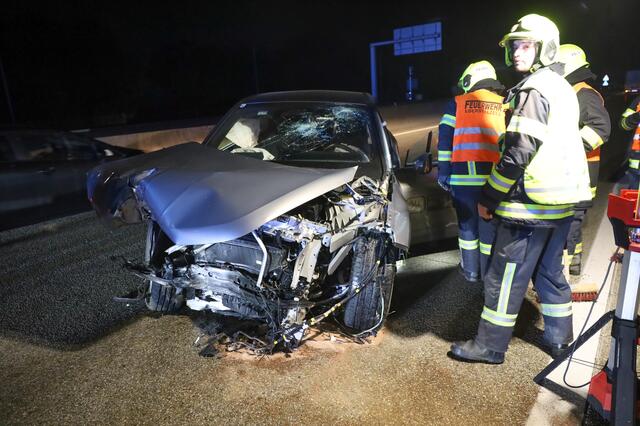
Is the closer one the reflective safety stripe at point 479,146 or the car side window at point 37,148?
the reflective safety stripe at point 479,146

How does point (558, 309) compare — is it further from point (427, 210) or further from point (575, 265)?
point (427, 210)

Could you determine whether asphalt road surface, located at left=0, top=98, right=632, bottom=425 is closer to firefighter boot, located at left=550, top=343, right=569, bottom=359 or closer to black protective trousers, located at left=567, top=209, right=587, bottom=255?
firefighter boot, located at left=550, top=343, right=569, bottom=359

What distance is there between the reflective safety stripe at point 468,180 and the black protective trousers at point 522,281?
1.02 metres

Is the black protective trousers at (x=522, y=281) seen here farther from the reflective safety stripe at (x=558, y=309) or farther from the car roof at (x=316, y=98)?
the car roof at (x=316, y=98)

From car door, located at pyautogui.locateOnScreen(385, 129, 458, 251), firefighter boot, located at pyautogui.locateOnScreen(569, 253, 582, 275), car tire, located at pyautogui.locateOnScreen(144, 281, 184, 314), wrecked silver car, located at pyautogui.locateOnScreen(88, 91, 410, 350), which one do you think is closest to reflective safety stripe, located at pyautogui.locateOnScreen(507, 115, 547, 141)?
wrecked silver car, located at pyautogui.locateOnScreen(88, 91, 410, 350)

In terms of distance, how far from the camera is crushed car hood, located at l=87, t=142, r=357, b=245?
246cm

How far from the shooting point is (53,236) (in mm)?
5672

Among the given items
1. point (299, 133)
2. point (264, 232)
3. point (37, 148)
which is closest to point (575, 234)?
point (299, 133)

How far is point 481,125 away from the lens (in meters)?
3.72

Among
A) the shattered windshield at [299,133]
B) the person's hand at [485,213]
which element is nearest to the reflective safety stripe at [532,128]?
the person's hand at [485,213]

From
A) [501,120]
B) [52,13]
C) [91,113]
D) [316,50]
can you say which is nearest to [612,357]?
[501,120]

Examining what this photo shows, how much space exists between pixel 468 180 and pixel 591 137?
3.31 feet

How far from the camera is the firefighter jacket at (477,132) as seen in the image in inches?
146

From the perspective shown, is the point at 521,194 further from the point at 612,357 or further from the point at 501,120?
the point at 501,120
